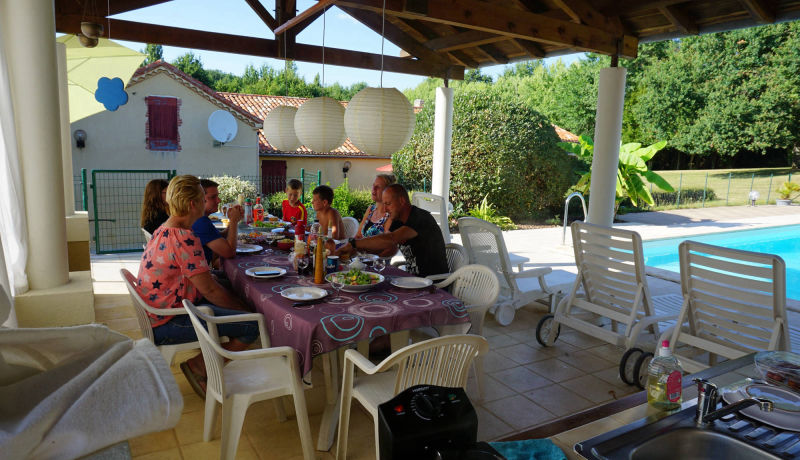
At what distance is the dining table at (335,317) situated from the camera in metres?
2.71

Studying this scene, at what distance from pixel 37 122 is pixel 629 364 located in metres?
4.59

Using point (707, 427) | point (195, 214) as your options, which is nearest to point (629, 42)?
point (195, 214)

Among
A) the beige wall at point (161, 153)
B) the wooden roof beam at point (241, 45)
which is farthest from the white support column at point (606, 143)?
the beige wall at point (161, 153)

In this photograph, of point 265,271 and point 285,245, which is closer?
point 265,271

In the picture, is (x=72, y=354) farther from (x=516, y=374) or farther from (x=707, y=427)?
(x=516, y=374)

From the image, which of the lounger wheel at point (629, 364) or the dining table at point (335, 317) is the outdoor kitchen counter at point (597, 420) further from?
the lounger wheel at point (629, 364)

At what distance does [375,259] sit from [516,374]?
1.41m

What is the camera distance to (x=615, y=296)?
170 inches

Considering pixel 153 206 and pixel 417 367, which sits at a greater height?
pixel 153 206

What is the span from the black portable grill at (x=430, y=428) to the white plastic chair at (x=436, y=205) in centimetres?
541

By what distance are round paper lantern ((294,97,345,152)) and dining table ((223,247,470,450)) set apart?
1.50 m

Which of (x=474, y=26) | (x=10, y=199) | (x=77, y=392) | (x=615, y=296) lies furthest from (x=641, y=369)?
(x=10, y=199)

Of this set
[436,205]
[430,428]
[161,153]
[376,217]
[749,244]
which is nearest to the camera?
[430,428]

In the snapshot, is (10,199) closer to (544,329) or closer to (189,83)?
(544,329)
